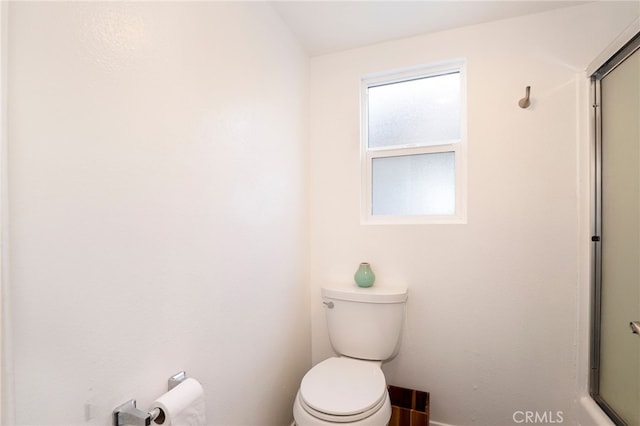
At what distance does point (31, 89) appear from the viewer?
1.78 feet

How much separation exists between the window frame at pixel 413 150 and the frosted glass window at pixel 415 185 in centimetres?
3

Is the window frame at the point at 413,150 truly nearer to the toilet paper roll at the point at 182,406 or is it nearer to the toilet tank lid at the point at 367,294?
the toilet tank lid at the point at 367,294

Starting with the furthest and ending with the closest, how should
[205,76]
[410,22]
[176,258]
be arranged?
[410,22] < [205,76] < [176,258]

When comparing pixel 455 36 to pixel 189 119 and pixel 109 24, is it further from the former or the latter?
pixel 109 24

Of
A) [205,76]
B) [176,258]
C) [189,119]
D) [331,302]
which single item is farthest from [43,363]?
[331,302]

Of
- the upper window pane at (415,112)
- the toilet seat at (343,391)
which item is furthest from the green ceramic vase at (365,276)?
the upper window pane at (415,112)

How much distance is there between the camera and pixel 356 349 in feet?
5.04

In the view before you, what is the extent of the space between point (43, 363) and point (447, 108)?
1.87 metres

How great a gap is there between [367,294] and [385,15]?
4.68 feet

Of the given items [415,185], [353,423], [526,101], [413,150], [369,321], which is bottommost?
[353,423]

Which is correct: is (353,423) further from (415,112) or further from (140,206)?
(415,112)

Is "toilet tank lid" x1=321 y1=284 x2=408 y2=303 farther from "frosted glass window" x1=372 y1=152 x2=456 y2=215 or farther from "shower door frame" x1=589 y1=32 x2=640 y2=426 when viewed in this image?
"shower door frame" x1=589 y1=32 x2=640 y2=426

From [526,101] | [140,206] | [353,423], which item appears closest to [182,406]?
[140,206]

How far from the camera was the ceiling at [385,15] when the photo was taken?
4.47 feet
